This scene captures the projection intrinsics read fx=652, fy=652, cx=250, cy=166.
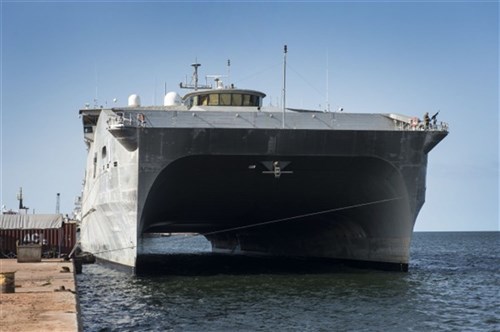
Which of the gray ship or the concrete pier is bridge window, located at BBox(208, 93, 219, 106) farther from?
the concrete pier

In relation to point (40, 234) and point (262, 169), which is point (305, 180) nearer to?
point (262, 169)

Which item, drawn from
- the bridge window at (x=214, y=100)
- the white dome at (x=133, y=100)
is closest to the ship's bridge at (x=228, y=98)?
the bridge window at (x=214, y=100)

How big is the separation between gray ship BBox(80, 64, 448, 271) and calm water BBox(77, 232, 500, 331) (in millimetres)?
2706

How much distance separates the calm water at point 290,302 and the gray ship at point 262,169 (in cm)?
271

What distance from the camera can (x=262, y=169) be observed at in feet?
100.0

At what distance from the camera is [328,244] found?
135ft

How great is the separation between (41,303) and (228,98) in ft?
63.4

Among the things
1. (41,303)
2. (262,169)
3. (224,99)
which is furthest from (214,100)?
(41,303)

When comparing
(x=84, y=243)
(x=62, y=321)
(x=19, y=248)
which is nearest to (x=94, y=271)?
(x=19, y=248)

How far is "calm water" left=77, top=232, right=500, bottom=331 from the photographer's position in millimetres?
19594

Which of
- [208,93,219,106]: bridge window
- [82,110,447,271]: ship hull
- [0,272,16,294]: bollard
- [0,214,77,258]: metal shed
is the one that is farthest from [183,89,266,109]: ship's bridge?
[0,272,16,294]: bollard

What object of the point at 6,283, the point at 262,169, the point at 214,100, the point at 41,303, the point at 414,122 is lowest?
the point at 41,303

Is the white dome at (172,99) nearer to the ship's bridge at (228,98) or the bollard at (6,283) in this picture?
the ship's bridge at (228,98)

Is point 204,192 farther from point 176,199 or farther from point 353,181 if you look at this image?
point 353,181
